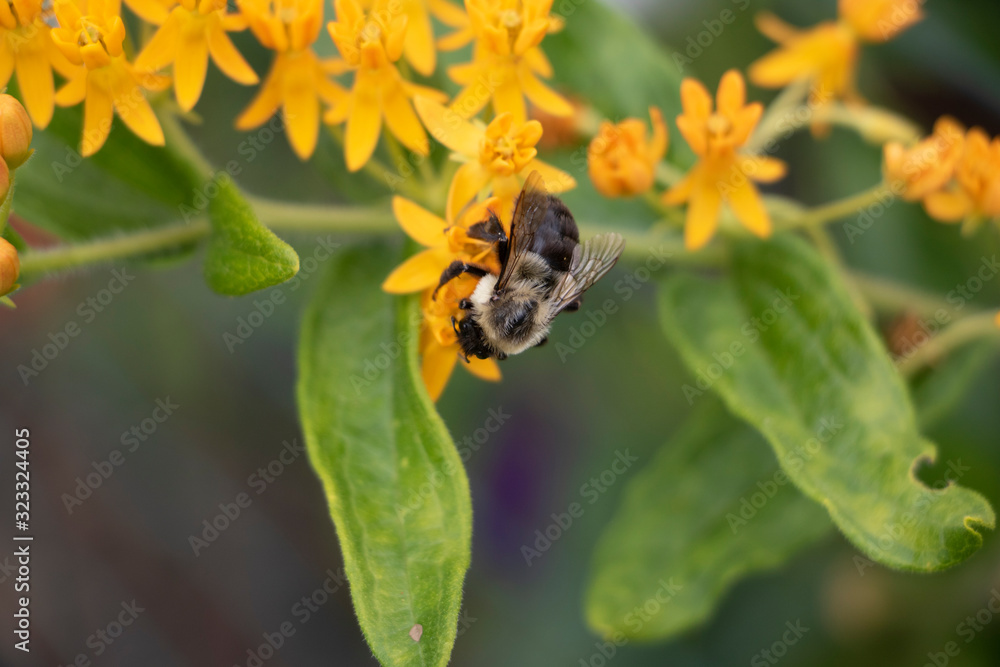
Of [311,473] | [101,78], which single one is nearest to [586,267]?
[101,78]

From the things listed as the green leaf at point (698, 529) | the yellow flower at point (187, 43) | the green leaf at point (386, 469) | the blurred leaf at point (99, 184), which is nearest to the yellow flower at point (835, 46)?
the green leaf at point (698, 529)

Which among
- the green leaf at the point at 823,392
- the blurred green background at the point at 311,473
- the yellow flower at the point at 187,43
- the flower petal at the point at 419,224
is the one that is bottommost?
the blurred green background at the point at 311,473

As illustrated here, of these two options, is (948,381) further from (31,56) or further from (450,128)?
(31,56)

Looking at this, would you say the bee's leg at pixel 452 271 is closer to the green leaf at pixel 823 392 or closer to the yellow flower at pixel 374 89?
the yellow flower at pixel 374 89

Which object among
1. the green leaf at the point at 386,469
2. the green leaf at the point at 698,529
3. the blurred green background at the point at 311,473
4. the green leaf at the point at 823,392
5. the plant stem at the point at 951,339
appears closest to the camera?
the green leaf at the point at 386,469

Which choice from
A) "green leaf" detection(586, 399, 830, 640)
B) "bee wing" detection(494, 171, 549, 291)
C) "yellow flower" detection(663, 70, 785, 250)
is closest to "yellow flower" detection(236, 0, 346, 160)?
"bee wing" detection(494, 171, 549, 291)

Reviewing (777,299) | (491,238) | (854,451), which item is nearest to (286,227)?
(491,238)

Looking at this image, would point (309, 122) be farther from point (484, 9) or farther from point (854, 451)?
point (854, 451)
